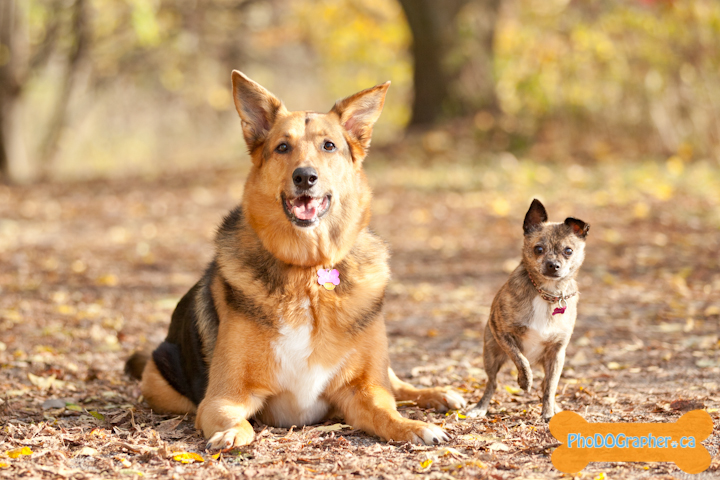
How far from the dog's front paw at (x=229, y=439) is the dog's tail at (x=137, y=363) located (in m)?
1.58

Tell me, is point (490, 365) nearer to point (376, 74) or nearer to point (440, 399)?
point (440, 399)

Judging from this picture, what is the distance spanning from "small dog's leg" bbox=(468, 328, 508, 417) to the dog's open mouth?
1.27 metres

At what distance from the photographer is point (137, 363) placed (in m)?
5.16

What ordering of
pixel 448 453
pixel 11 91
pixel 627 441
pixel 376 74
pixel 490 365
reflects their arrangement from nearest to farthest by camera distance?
pixel 627 441
pixel 448 453
pixel 490 365
pixel 11 91
pixel 376 74

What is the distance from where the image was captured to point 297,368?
398 cm

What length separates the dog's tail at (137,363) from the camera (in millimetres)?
5152

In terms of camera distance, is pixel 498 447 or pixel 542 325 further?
pixel 542 325

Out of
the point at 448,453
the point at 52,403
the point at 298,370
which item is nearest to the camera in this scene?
the point at 448,453

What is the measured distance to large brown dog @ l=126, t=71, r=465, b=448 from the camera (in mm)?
3979

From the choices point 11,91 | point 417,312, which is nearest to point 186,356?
point 417,312

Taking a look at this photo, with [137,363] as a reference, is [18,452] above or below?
below

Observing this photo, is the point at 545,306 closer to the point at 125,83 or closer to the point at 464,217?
the point at 464,217

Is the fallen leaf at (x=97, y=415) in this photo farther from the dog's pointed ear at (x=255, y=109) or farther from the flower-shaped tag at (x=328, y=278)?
the dog's pointed ear at (x=255, y=109)

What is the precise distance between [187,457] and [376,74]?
77.5 ft
